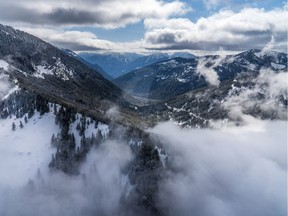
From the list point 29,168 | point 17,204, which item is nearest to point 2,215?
point 17,204

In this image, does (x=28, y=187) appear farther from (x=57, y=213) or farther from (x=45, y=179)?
(x=57, y=213)

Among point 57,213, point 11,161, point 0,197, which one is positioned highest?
point 11,161

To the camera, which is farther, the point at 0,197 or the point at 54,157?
the point at 54,157

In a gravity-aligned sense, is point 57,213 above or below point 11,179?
below

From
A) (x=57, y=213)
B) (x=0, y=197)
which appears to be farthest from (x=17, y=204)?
(x=57, y=213)

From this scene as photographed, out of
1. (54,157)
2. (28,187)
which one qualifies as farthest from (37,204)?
(54,157)

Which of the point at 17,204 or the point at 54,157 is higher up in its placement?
the point at 54,157

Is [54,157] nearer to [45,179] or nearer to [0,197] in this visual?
[45,179]

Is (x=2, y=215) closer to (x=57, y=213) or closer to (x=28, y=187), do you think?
(x=28, y=187)

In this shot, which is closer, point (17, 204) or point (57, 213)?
point (17, 204)
